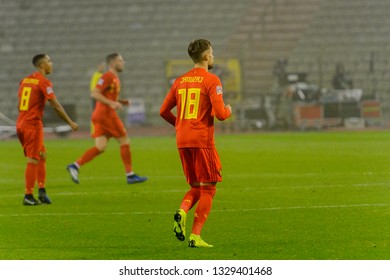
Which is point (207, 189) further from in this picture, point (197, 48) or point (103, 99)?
point (103, 99)

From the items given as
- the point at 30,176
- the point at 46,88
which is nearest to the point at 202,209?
the point at 46,88

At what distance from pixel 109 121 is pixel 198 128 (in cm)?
821

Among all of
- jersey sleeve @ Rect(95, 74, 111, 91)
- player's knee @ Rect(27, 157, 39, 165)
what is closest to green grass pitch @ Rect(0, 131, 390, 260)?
player's knee @ Rect(27, 157, 39, 165)

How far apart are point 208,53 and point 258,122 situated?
25.3 meters

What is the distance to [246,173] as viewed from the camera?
18.0 metres

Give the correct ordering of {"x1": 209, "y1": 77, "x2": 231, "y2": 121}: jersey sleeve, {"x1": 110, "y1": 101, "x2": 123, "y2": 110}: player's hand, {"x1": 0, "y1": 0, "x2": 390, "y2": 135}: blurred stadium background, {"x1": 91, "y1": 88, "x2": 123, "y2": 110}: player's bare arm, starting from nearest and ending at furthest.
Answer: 1. {"x1": 209, "y1": 77, "x2": 231, "y2": 121}: jersey sleeve
2. {"x1": 110, "y1": 101, "x2": 123, "y2": 110}: player's hand
3. {"x1": 91, "y1": 88, "x2": 123, "y2": 110}: player's bare arm
4. {"x1": 0, "y1": 0, "x2": 390, "y2": 135}: blurred stadium background

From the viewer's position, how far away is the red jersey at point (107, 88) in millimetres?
16734

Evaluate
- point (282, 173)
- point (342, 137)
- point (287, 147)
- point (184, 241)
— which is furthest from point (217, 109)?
point (342, 137)

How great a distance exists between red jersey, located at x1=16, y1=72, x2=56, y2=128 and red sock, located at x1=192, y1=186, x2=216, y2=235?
4.38 metres

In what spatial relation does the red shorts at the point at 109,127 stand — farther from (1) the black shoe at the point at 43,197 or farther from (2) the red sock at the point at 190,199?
(2) the red sock at the point at 190,199

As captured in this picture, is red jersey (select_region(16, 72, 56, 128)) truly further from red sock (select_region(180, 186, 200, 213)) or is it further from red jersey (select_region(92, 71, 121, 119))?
red sock (select_region(180, 186, 200, 213))

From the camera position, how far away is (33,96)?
13.2m

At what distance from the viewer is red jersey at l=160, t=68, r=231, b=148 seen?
882 centimetres

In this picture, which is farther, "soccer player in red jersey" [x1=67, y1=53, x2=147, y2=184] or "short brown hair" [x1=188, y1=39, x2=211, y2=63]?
"soccer player in red jersey" [x1=67, y1=53, x2=147, y2=184]
